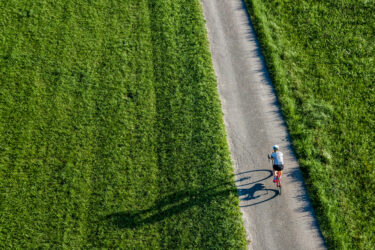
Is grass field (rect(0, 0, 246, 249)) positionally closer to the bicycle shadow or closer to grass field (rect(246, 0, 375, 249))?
the bicycle shadow

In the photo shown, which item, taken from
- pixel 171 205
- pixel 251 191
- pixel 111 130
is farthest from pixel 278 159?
pixel 111 130

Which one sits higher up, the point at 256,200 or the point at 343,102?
the point at 343,102

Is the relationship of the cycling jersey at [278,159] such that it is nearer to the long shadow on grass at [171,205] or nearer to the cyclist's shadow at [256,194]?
the cyclist's shadow at [256,194]

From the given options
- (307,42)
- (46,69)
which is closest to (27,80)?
(46,69)

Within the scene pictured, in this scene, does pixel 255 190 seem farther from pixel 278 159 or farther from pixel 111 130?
pixel 111 130

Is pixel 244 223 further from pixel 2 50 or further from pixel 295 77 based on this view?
pixel 2 50

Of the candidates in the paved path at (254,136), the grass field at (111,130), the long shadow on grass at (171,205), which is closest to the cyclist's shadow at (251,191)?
the paved path at (254,136)
